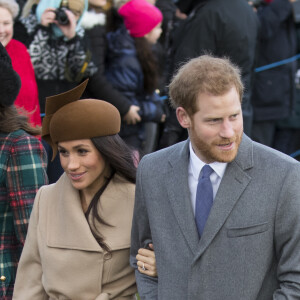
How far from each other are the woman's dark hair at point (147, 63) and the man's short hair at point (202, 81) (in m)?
3.89

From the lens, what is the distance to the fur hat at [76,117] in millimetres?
3324

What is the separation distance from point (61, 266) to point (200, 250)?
84 centimetres

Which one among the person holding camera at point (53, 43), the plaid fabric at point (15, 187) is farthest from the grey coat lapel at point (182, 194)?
the person holding camera at point (53, 43)

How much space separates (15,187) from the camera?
3746 mm

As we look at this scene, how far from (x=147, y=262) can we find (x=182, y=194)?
14.7 inches

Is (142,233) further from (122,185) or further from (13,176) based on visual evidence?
(13,176)

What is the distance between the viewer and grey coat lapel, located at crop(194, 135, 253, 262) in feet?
9.01

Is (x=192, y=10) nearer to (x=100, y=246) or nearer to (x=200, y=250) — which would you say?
(x=100, y=246)

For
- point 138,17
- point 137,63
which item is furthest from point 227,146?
point 138,17

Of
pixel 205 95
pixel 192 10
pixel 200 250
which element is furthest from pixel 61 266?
pixel 192 10

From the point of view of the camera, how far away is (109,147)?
3406mm

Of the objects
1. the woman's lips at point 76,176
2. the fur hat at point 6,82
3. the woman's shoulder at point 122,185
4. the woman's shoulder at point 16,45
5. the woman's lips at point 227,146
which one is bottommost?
the woman's shoulder at point 122,185

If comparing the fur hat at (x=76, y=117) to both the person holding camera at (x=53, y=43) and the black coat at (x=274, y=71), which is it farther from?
the black coat at (x=274, y=71)

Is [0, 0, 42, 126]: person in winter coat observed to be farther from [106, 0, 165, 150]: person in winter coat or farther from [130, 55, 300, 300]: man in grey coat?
[130, 55, 300, 300]: man in grey coat
